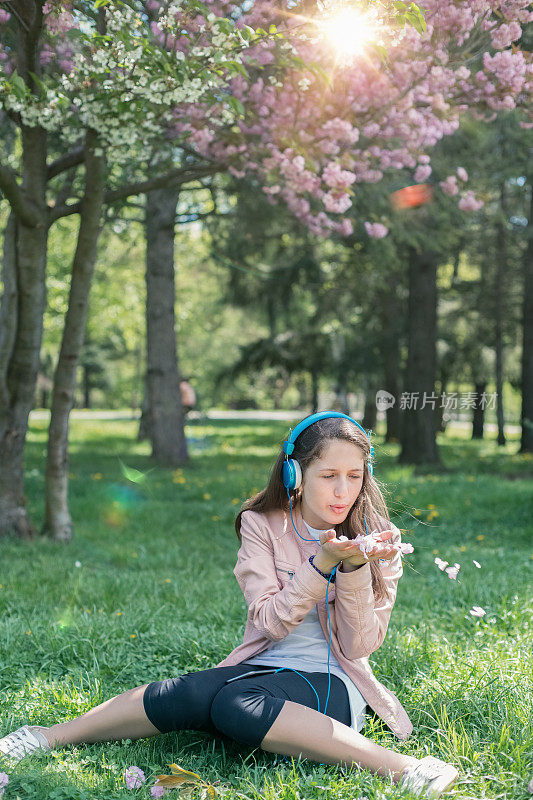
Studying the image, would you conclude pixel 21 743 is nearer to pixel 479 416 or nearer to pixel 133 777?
pixel 133 777

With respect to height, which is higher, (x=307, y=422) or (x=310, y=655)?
(x=307, y=422)

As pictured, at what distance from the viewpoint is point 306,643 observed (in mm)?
2752

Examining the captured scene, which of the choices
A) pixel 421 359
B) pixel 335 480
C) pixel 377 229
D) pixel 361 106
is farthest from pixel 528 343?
pixel 335 480

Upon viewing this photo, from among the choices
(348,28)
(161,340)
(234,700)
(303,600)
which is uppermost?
(348,28)

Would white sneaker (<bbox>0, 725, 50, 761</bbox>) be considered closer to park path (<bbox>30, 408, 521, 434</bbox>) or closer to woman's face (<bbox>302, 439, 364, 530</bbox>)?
woman's face (<bbox>302, 439, 364, 530</bbox>)

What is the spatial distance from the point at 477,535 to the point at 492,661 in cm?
352

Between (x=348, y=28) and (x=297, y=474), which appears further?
(x=348, y=28)

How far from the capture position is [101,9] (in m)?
4.95

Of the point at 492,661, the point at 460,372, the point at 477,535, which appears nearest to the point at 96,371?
the point at 460,372

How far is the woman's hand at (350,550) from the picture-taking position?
228 cm

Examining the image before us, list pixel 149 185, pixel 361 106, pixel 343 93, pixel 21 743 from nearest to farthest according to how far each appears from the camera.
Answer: pixel 21 743, pixel 343 93, pixel 361 106, pixel 149 185

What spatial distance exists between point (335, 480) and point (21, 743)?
1412 mm

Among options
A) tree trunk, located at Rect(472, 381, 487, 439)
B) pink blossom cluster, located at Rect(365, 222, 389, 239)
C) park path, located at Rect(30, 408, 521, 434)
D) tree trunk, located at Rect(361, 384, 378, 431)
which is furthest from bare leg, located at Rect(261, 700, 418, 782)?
park path, located at Rect(30, 408, 521, 434)

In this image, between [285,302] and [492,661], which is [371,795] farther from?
[285,302]
